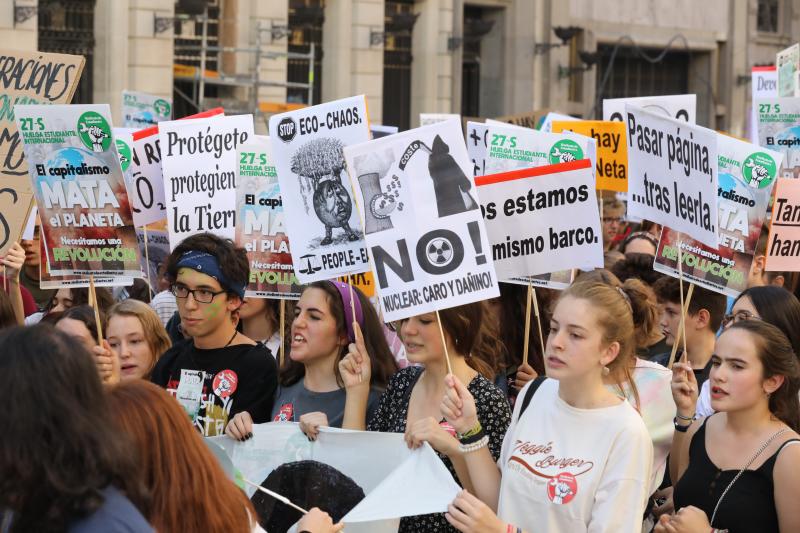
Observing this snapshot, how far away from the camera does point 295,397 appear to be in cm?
577

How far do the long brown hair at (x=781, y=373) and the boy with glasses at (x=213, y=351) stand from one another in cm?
207

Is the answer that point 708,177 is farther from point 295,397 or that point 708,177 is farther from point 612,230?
point 612,230

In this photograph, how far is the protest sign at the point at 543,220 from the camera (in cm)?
622

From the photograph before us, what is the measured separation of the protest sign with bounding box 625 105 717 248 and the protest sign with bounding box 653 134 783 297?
163 millimetres

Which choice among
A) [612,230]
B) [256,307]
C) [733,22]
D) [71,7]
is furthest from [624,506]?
[733,22]

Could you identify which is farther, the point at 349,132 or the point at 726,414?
the point at 349,132

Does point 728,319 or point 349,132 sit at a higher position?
point 349,132

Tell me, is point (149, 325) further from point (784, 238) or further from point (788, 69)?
point (788, 69)

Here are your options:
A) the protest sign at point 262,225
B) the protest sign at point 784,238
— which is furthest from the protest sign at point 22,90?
the protest sign at point 784,238

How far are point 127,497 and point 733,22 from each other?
35.0 metres

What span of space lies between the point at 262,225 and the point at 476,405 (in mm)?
2834

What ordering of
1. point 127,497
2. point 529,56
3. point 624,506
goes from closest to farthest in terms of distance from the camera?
point 127,497, point 624,506, point 529,56

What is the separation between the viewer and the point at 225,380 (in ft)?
18.8

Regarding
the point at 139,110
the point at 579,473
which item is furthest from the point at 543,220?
the point at 139,110
